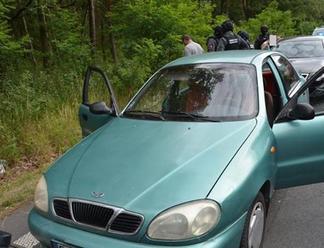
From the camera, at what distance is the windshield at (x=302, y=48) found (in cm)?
1248

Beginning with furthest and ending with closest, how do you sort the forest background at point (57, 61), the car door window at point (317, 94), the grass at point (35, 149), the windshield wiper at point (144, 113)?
1. the forest background at point (57, 61)
2. the grass at point (35, 149)
3. the car door window at point (317, 94)
4. the windshield wiper at point (144, 113)

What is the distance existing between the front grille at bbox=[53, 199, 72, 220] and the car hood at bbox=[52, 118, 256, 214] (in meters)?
0.08

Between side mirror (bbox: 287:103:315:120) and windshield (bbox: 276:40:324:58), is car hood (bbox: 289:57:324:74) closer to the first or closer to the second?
windshield (bbox: 276:40:324:58)

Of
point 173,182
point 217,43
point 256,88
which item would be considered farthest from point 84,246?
point 217,43

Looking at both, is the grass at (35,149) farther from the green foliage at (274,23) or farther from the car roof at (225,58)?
the green foliage at (274,23)

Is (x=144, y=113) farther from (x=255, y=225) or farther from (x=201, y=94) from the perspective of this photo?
(x=255, y=225)

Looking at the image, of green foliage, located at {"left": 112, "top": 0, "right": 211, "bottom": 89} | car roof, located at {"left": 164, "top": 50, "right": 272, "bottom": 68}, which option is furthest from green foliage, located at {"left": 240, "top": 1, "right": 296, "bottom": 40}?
car roof, located at {"left": 164, "top": 50, "right": 272, "bottom": 68}

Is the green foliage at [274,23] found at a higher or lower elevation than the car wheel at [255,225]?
lower

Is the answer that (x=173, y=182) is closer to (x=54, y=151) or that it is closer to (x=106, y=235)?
(x=106, y=235)

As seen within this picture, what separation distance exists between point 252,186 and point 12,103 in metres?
5.89

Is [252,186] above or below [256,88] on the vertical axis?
below

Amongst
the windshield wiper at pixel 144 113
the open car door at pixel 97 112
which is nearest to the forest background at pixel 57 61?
the open car door at pixel 97 112

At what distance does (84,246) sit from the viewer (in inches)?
→ 117

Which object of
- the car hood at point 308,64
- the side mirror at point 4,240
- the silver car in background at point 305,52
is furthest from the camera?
the silver car in background at point 305,52
